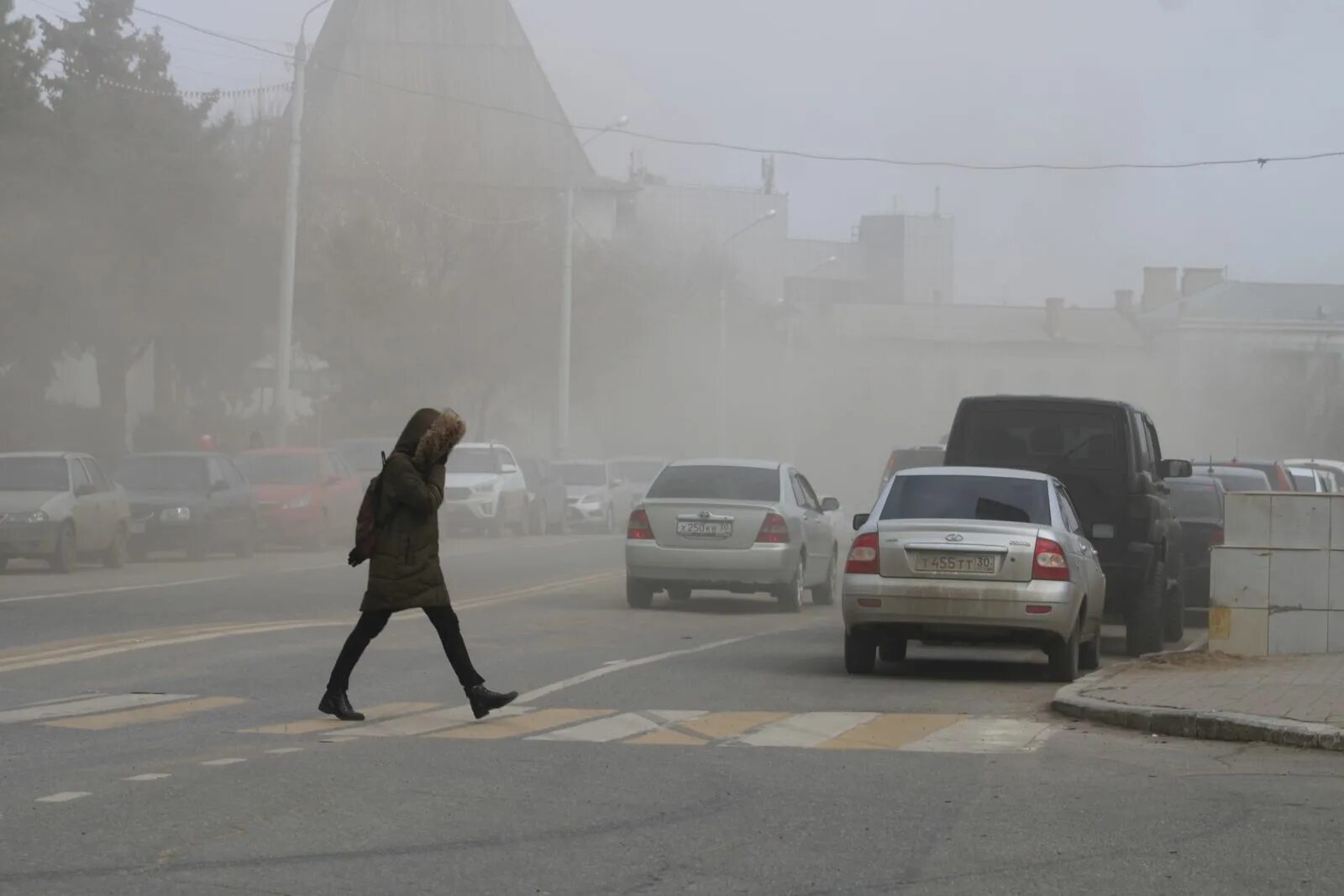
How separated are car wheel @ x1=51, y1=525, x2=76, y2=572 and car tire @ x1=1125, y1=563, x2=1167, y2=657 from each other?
15.0 m

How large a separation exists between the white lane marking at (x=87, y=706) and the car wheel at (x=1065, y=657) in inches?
230

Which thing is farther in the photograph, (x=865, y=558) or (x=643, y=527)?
(x=643, y=527)

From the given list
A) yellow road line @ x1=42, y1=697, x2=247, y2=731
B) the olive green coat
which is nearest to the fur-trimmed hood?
the olive green coat

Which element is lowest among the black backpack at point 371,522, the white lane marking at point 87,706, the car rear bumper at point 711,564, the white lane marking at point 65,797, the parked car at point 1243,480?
the white lane marking at point 87,706

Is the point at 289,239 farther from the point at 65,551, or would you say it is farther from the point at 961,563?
the point at 961,563

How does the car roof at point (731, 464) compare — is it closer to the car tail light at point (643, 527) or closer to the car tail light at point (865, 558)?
the car tail light at point (643, 527)

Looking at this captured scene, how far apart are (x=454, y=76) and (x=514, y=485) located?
32.9 metres

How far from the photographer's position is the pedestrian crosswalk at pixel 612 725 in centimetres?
1073

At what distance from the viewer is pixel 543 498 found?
4519 cm

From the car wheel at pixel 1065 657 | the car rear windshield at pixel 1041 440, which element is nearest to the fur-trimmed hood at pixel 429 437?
the car wheel at pixel 1065 657

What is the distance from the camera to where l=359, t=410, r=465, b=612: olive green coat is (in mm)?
11336

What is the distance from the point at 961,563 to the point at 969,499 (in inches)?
33.2

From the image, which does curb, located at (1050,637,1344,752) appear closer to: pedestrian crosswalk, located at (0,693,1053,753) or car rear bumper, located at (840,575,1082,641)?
pedestrian crosswalk, located at (0,693,1053,753)

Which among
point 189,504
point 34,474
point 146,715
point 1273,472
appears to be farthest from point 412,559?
point 189,504
